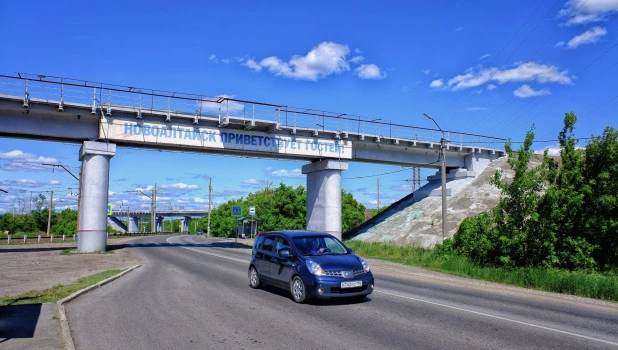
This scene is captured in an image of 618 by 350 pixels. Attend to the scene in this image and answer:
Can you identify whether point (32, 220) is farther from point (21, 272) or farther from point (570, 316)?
point (570, 316)

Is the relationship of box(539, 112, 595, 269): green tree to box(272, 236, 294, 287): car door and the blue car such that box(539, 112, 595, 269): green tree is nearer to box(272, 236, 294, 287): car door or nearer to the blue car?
the blue car

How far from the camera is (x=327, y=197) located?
36875 millimetres

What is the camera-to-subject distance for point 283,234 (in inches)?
467

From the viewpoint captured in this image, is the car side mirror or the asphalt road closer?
the asphalt road

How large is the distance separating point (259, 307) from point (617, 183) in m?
15.3

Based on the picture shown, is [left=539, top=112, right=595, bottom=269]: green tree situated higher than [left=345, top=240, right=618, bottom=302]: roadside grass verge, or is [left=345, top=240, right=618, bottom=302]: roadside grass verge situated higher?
[left=539, top=112, right=595, bottom=269]: green tree

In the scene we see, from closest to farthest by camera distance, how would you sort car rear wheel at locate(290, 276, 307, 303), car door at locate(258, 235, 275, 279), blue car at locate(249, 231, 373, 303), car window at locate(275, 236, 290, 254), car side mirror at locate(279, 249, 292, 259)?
1. blue car at locate(249, 231, 373, 303)
2. car rear wheel at locate(290, 276, 307, 303)
3. car side mirror at locate(279, 249, 292, 259)
4. car window at locate(275, 236, 290, 254)
5. car door at locate(258, 235, 275, 279)

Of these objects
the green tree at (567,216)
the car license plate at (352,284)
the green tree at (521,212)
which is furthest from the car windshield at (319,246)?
the green tree at (567,216)

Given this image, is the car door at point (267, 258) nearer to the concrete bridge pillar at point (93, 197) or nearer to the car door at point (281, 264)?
the car door at point (281, 264)

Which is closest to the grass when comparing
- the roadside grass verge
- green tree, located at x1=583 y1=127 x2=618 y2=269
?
the roadside grass verge

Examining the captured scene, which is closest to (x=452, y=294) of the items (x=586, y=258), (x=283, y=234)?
(x=283, y=234)

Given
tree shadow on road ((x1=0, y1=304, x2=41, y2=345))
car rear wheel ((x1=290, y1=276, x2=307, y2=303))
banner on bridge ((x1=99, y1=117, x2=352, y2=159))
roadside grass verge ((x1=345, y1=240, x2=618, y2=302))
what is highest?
banner on bridge ((x1=99, y1=117, x2=352, y2=159))

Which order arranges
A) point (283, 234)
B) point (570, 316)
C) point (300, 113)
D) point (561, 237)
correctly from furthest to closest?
1. point (300, 113)
2. point (561, 237)
3. point (283, 234)
4. point (570, 316)

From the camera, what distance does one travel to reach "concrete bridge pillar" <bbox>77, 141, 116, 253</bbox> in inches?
1158
